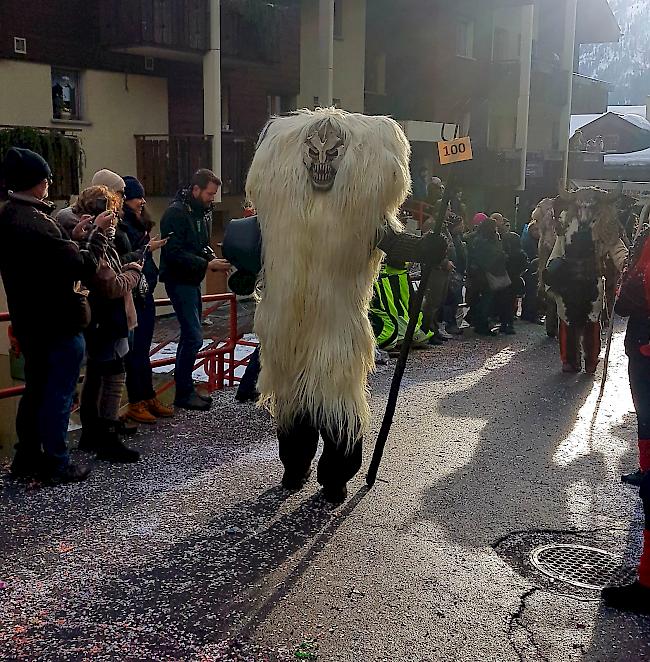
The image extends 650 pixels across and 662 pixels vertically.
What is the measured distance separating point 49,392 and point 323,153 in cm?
203

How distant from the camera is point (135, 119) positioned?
53.9 feet

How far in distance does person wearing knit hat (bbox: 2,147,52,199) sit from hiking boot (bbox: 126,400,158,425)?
6.89 feet

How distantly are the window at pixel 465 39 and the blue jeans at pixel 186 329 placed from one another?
2054 cm

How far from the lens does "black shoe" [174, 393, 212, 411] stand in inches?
258

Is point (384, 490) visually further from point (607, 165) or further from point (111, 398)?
point (607, 165)

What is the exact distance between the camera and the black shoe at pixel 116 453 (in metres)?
5.23

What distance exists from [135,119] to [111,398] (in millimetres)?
12246

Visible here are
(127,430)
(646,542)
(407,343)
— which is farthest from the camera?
(127,430)

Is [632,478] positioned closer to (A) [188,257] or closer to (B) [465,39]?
(A) [188,257]

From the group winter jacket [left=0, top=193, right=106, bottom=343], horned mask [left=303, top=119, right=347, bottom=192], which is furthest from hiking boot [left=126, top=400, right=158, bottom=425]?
horned mask [left=303, top=119, right=347, bottom=192]

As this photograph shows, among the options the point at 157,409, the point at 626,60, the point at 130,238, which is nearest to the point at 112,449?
the point at 157,409

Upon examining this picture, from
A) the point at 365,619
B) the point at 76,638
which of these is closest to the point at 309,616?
the point at 365,619

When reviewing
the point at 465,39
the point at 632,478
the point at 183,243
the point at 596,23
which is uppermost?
the point at 596,23

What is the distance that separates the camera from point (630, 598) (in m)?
3.58
